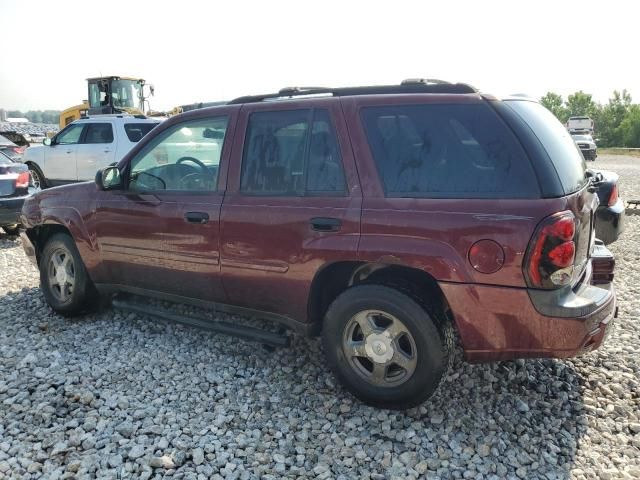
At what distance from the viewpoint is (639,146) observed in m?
53.6

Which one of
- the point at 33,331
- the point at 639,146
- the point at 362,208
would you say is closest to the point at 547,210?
the point at 362,208

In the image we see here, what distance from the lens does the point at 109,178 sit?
4.33 metres

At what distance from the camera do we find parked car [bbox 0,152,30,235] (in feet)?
26.1

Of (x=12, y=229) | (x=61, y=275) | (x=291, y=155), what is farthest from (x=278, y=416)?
(x=12, y=229)

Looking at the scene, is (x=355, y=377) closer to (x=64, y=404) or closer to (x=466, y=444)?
(x=466, y=444)

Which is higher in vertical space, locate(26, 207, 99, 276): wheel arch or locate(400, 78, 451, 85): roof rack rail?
locate(400, 78, 451, 85): roof rack rail

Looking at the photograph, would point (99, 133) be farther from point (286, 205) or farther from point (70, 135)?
point (286, 205)

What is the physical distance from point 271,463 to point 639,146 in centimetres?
6073

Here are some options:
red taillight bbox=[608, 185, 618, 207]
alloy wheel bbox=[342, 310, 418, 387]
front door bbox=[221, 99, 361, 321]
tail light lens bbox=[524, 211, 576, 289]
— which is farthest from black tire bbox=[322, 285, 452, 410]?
red taillight bbox=[608, 185, 618, 207]

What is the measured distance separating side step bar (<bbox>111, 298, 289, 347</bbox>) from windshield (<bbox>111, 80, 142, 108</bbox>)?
17.1m

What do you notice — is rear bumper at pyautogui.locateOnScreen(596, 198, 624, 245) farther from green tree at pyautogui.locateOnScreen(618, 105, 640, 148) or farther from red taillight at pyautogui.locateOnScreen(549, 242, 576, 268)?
green tree at pyautogui.locateOnScreen(618, 105, 640, 148)

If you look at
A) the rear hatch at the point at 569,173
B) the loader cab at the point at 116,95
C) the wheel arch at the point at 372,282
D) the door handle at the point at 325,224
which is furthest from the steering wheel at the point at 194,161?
the loader cab at the point at 116,95

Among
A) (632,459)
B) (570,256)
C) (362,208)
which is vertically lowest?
(632,459)

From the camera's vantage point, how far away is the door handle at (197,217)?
3.85 meters
